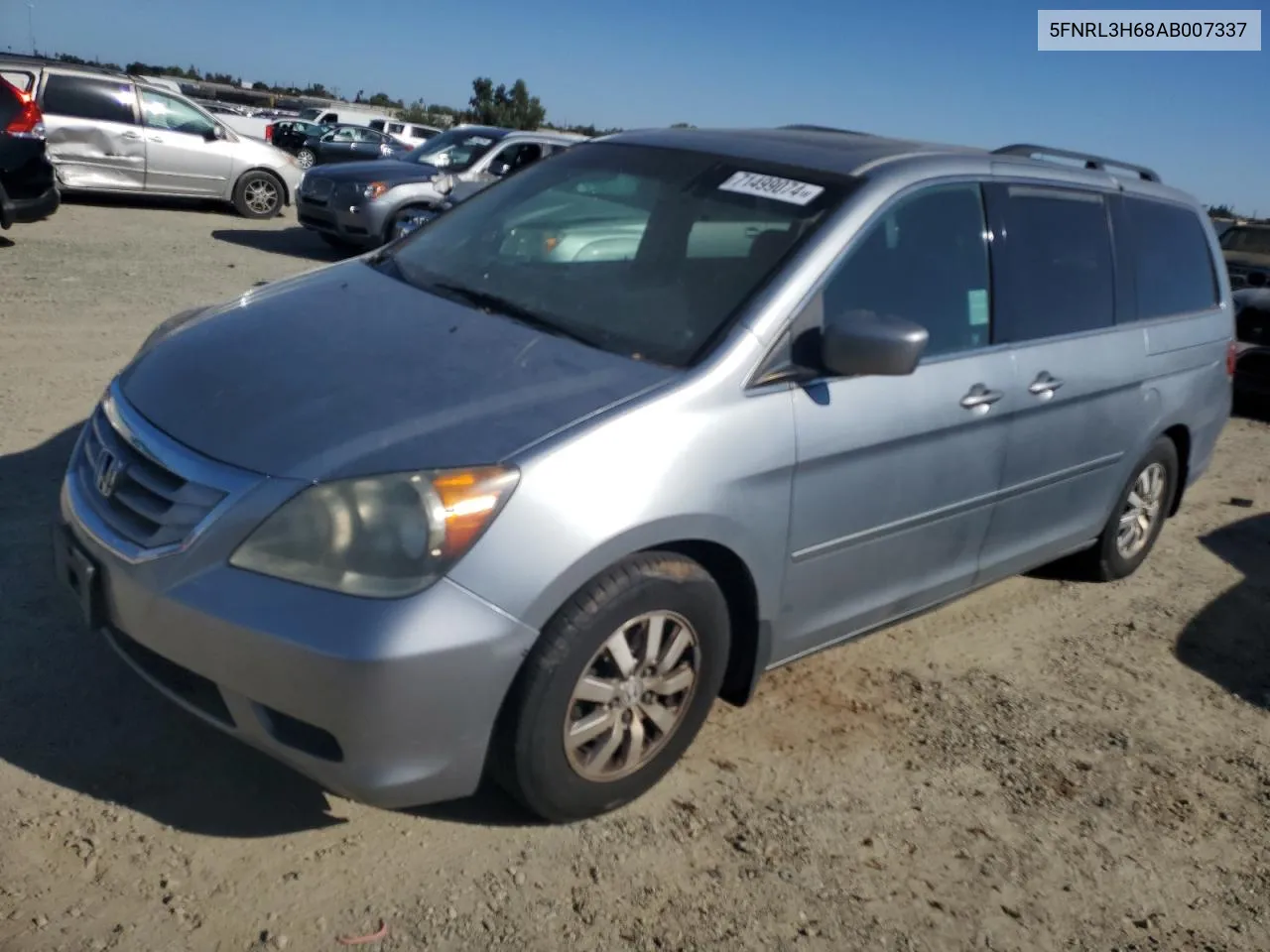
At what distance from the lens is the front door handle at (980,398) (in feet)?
12.3

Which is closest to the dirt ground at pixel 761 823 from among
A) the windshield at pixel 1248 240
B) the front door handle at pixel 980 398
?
the front door handle at pixel 980 398

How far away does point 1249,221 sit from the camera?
14.5m

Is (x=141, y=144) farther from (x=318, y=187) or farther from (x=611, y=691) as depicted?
(x=611, y=691)

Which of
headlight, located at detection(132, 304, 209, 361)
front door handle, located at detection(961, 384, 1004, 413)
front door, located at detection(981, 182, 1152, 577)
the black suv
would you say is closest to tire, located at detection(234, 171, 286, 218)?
the black suv

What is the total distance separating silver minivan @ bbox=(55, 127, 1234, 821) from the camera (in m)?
2.61

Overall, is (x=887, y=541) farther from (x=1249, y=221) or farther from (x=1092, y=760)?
(x=1249, y=221)

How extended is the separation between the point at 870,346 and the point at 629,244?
97 cm

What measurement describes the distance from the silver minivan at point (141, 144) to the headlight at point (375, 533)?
12655 mm

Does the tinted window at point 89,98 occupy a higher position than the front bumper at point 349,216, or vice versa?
the tinted window at point 89,98

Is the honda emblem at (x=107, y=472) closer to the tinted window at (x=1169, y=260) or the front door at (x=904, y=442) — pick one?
the front door at (x=904, y=442)

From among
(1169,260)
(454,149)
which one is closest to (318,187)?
(454,149)

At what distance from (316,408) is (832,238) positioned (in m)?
1.55

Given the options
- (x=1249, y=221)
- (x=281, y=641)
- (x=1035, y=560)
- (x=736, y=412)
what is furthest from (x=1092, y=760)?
(x=1249, y=221)

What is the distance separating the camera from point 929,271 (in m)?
3.76
